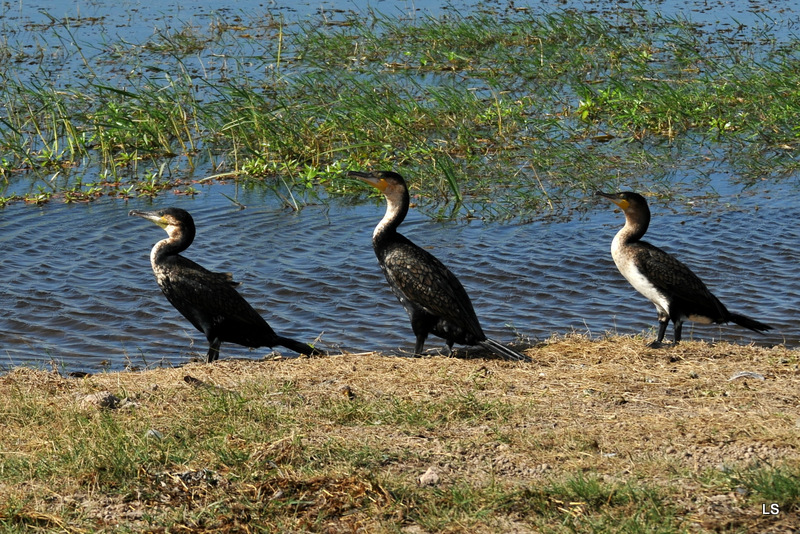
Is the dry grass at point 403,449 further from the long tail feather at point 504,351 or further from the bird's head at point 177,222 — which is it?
the bird's head at point 177,222

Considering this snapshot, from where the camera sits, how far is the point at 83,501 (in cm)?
403

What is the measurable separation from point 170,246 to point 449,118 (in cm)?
585

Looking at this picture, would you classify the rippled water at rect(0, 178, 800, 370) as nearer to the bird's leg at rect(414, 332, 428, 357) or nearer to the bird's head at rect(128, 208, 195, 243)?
the bird's leg at rect(414, 332, 428, 357)

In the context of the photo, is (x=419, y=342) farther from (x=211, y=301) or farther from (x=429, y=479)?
(x=429, y=479)

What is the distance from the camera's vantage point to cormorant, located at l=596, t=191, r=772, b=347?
6.92 metres

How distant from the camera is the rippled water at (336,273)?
7.75m

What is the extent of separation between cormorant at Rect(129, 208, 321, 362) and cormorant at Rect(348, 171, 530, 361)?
70 centimetres

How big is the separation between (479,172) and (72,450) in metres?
7.54

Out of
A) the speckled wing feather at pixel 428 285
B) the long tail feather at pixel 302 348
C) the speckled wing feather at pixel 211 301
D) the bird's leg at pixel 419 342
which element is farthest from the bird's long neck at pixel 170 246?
the bird's leg at pixel 419 342

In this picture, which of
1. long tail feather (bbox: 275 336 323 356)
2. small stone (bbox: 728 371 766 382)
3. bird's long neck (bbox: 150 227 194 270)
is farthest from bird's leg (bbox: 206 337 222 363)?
small stone (bbox: 728 371 766 382)

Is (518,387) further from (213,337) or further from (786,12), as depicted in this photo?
(786,12)

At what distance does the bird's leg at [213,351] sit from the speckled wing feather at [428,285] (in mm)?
1212

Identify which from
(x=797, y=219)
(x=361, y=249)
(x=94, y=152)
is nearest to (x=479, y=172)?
(x=361, y=249)

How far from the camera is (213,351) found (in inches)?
273
